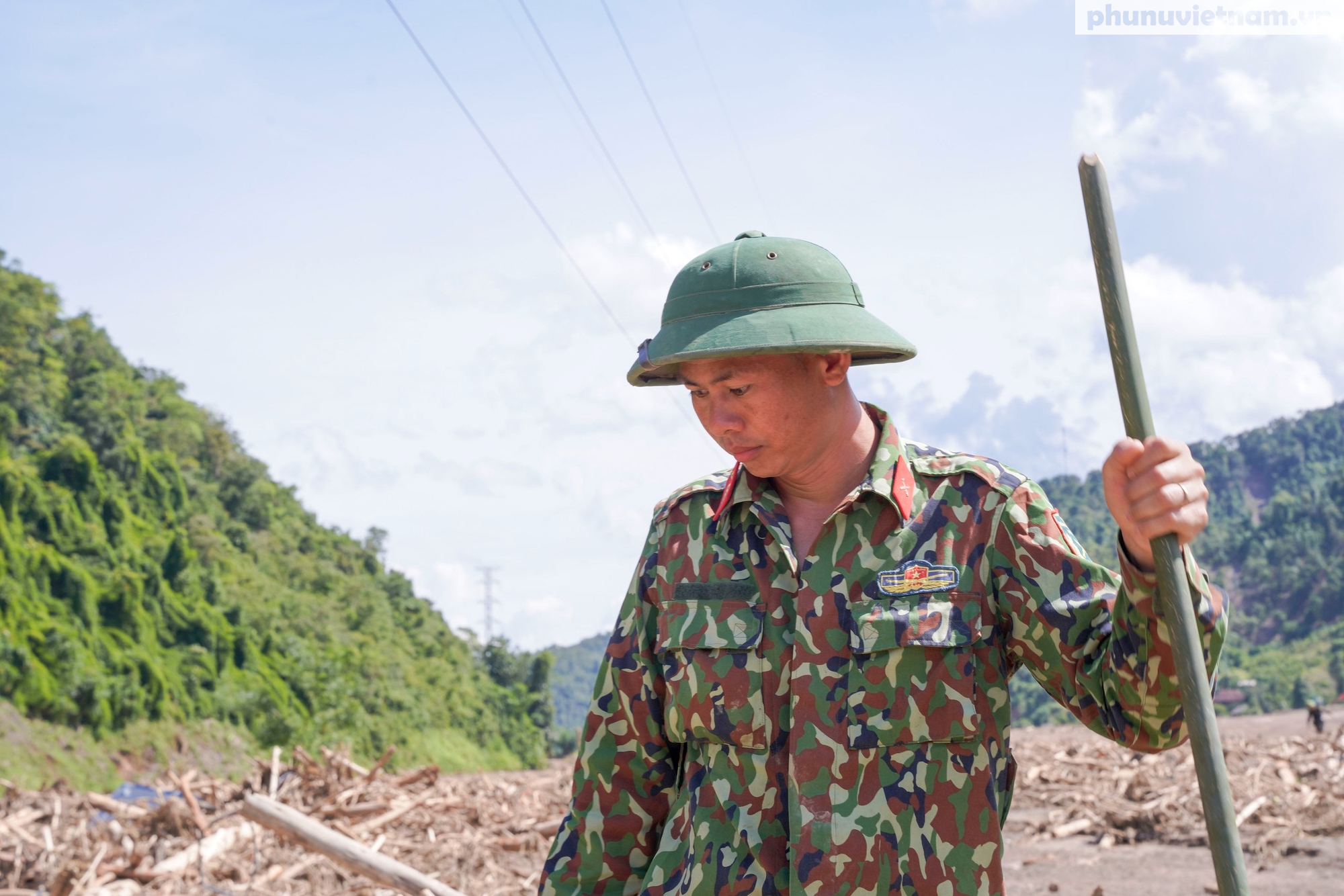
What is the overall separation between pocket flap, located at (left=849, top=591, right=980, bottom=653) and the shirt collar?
0.65 feet

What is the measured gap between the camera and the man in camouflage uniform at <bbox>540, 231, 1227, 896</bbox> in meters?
2.36

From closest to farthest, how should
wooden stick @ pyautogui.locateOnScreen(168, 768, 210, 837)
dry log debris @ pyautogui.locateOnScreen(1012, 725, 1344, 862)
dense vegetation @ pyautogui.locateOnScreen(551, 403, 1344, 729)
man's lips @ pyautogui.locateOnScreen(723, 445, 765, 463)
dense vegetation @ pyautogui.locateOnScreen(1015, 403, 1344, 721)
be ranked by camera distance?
man's lips @ pyautogui.locateOnScreen(723, 445, 765, 463) → wooden stick @ pyautogui.locateOnScreen(168, 768, 210, 837) → dry log debris @ pyautogui.locateOnScreen(1012, 725, 1344, 862) → dense vegetation @ pyautogui.locateOnScreen(551, 403, 1344, 729) → dense vegetation @ pyautogui.locateOnScreen(1015, 403, 1344, 721)

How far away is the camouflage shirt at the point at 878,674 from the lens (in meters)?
2.35

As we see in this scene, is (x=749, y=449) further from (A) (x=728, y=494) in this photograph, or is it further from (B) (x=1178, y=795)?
(B) (x=1178, y=795)

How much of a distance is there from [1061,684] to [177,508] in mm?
44026

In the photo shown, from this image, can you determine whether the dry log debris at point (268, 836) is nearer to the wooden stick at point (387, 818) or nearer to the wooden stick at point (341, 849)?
the wooden stick at point (387, 818)

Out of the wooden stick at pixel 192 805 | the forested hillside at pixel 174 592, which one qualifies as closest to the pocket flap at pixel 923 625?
the wooden stick at pixel 192 805

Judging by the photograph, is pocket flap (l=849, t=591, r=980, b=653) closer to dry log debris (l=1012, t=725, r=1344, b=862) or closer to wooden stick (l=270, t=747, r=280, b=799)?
dry log debris (l=1012, t=725, r=1344, b=862)

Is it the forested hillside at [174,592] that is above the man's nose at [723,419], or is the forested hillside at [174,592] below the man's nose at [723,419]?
above

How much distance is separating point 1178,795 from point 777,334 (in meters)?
10.8

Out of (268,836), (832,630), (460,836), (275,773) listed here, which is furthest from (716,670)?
(275,773)

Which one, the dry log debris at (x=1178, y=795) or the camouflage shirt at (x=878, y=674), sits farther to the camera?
the dry log debris at (x=1178, y=795)

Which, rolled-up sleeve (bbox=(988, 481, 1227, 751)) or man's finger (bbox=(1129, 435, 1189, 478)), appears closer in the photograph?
man's finger (bbox=(1129, 435, 1189, 478))

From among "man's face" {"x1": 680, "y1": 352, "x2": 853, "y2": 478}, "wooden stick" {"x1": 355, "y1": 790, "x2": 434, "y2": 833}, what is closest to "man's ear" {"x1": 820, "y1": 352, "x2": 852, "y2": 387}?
"man's face" {"x1": 680, "y1": 352, "x2": 853, "y2": 478}
